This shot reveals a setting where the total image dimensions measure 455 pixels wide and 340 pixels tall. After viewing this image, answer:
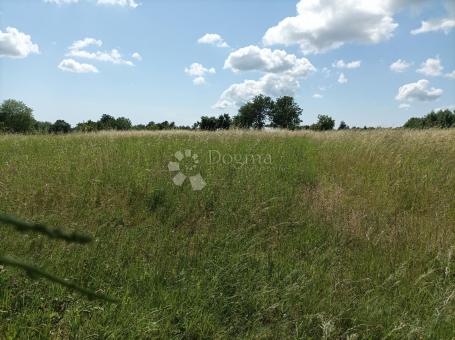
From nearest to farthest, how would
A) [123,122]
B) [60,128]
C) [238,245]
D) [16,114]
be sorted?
A: [238,245] < [60,128] < [16,114] < [123,122]

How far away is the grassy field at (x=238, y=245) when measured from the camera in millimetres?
3258

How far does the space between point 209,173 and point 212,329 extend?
3472mm

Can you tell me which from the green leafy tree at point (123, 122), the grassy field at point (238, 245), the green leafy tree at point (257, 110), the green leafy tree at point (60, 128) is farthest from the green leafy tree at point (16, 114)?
the grassy field at point (238, 245)

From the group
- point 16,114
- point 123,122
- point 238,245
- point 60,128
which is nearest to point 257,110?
point 123,122

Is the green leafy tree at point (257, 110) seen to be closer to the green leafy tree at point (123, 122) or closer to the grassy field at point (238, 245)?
the green leafy tree at point (123, 122)

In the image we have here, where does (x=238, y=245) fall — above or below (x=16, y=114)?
below

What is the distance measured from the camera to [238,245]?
4.55 meters

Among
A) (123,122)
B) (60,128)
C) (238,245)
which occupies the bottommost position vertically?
(238,245)

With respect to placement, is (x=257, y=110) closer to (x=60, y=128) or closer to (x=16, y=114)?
(x=16, y=114)

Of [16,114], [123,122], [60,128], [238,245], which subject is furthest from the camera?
[123,122]

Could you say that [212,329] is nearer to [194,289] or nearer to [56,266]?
[194,289]

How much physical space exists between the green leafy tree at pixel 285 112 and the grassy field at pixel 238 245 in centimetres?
6040

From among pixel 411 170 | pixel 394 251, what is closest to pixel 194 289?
pixel 394 251

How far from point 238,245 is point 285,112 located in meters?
65.3
